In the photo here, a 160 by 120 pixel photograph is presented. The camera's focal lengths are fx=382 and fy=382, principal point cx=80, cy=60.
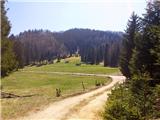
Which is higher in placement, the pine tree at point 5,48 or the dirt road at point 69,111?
the pine tree at point 5,48

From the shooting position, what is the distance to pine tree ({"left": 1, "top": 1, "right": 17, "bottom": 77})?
3634 centimetres

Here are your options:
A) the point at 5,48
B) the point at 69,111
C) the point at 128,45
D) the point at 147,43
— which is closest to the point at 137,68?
the point at 147,43

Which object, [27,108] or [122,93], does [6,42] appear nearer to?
[27,108]

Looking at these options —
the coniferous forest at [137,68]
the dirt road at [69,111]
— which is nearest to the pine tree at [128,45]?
the coniferous forest at [137,68]

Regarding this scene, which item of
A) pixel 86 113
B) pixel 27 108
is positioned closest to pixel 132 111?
pixel 86 113

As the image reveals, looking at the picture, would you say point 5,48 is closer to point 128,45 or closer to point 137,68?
point 137,68

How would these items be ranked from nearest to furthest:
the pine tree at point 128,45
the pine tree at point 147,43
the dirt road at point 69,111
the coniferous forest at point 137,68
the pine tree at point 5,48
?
the coniferous forest at point 137,68
the dirt road at point 69,111
the pine tree at point 147,43
the pine tree at point 5,48
the pine tree at point 128,45

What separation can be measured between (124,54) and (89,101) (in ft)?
70.2

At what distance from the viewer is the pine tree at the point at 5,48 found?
3634 centimetres

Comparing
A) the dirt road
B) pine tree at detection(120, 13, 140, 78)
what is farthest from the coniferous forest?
the dirt road

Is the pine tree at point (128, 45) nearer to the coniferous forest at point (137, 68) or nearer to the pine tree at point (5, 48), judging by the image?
the coniferous forest at point (137, 68)

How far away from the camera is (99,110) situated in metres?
31.5

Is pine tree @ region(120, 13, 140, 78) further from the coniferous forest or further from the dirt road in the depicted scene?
the dirt road

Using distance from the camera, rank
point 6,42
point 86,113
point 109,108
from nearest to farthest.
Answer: point 109,108 < point 86,113 < point 6,42
